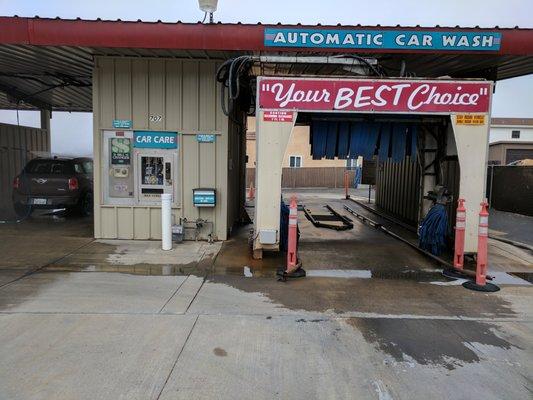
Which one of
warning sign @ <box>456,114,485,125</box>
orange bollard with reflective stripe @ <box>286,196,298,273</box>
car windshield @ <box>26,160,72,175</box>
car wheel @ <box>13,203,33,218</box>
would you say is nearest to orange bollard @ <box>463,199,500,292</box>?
warning sign @ <box>456,114,485,125</box>

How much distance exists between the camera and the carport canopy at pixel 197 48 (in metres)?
7.48

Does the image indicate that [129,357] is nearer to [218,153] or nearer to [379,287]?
[379,287]

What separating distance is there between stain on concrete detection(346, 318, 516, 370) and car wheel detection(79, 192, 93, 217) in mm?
9755

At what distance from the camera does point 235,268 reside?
7.19m

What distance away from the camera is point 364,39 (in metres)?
7.54

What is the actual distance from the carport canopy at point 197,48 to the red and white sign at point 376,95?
0.70 m

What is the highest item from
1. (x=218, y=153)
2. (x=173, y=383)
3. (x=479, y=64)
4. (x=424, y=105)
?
(x=479, y=64)

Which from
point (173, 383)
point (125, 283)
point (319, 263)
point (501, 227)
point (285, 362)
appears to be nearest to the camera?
point (173, 383)

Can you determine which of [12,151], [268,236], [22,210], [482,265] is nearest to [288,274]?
[268,236]

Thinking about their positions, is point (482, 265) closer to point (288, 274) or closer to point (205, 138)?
point (288, 274)

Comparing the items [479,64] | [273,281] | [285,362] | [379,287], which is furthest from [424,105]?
[285,362]

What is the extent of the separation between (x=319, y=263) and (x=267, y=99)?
297 cm

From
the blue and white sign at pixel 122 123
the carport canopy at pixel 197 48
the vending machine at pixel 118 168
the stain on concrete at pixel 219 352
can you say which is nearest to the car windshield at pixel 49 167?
the carport canopy at pixel 197 48

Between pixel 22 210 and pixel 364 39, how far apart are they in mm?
10209
